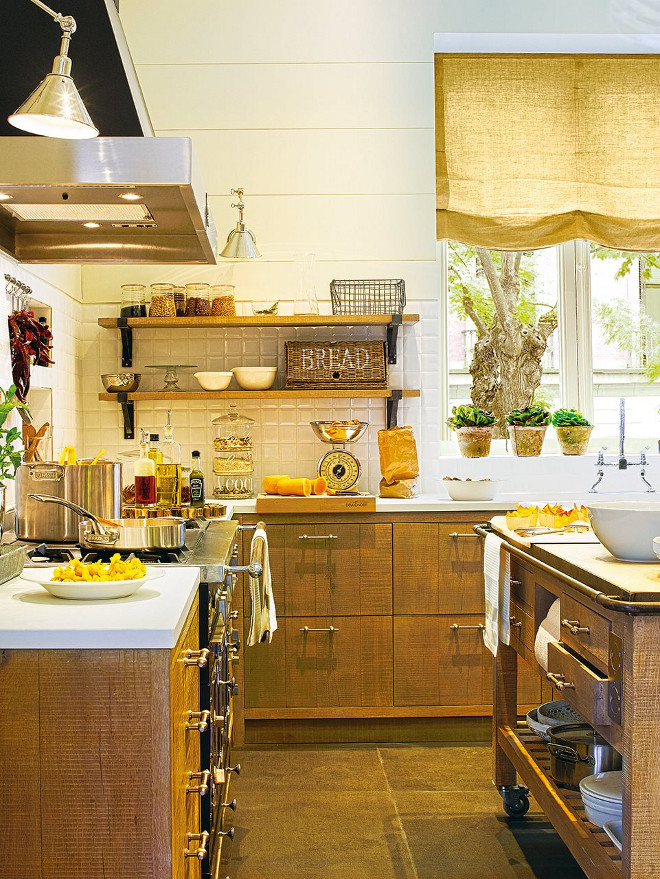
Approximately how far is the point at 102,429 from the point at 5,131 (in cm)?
172

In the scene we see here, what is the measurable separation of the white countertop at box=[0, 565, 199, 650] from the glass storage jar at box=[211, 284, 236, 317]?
2338 millimetres

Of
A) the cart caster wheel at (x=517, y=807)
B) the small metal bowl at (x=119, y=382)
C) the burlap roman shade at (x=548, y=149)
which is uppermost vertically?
the burlap roman shade at (x=548, y=149)

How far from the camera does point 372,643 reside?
377 centimetres

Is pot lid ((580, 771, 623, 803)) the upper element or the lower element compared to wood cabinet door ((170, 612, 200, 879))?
lower

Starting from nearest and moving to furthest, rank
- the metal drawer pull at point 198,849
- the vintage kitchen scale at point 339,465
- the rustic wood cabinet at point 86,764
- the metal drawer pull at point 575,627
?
the rustic wood cabinet at point 86,764
the metal drawer pull at point 198,849
the metal drawer pull at point 575,627
the vintage kitchen scale at point 339,465

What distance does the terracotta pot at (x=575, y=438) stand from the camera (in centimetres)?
439

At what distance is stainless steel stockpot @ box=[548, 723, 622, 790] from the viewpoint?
238 cm

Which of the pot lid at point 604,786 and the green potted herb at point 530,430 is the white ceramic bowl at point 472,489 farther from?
the pot lid at point 604,786

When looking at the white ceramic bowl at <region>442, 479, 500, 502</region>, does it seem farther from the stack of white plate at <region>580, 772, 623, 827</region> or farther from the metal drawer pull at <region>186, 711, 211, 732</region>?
the metal drawer pull at <region>186, 711, 211, 732</region>

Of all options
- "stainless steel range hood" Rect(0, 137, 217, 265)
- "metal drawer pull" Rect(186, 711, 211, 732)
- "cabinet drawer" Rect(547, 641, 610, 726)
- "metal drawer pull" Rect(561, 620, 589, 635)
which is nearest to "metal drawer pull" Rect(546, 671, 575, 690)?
"cabinet drawer" Rect(547, 641, 610, 726)

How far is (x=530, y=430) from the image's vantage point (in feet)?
14.3

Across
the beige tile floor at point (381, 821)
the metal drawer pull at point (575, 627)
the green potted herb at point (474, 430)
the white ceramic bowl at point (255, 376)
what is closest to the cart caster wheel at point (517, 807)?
the beige tile floor at point (381, 821)

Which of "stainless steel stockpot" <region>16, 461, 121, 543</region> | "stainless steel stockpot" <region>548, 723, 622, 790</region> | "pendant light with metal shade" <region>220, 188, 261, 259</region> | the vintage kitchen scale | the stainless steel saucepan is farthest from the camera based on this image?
the vintage kitchen scale

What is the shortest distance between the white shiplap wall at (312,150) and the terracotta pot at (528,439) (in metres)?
0.41
